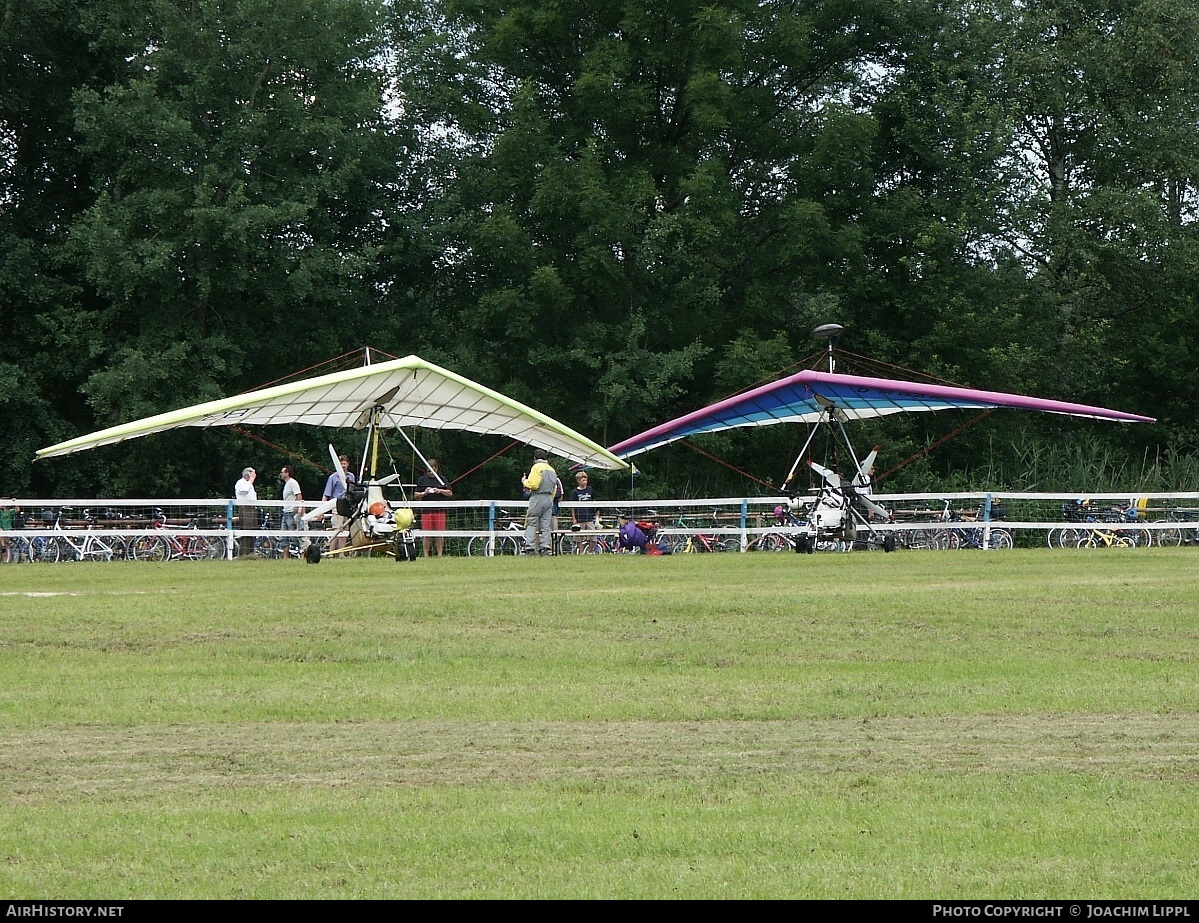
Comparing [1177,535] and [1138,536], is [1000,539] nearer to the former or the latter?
[1138,536]

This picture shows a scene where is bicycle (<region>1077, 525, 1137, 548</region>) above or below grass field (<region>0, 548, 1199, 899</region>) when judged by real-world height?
above

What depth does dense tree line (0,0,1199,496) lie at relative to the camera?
35.7 meters

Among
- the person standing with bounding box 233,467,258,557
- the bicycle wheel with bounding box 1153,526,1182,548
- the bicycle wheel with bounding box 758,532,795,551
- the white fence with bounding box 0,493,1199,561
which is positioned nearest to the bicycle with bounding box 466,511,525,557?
the white fence with bounding box 0,493,1199,561

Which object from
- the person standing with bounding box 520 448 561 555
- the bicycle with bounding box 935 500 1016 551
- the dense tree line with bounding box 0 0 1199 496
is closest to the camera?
the person standing with bounding box 520 448 561 555

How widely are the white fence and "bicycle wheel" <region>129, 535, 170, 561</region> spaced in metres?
0.02

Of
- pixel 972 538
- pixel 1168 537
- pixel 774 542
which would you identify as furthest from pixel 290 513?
pixel 1168 537

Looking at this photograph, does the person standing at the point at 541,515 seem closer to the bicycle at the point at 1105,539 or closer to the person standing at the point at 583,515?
the person standing at the point at 583,515

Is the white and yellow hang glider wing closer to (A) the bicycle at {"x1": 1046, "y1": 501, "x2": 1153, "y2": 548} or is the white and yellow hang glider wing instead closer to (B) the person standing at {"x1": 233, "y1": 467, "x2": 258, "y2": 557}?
(B) the person standing at {"x1": 233, "y1": 467, "x2": 258, "y2": 557}

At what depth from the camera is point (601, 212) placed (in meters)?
37.5

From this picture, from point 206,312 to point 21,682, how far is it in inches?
1073

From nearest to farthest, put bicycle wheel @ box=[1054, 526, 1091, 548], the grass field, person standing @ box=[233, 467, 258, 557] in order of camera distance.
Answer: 1. the grass field
2. person standing @ box=[233, 467, 258, 557]
3. bicycle wheel @ box=[1054, 526, 1091, 548]

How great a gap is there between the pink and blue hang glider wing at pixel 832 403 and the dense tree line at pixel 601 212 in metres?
7.39

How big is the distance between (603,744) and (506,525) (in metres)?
21.6

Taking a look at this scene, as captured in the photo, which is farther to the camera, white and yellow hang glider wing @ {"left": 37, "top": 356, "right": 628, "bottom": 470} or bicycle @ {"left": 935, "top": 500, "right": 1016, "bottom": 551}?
bicycle @ {"left": 935, "top": 500, "right": 1016, "bottom": 551}
